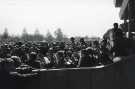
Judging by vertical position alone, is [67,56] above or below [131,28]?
below

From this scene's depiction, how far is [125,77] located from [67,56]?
14.8 ft

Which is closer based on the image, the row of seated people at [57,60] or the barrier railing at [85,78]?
the barrier railing at [85,78]

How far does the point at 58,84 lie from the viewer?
9.07m

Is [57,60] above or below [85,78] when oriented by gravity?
above

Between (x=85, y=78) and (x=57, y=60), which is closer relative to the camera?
(x=85, y=78)

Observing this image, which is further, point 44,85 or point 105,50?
point 105,50

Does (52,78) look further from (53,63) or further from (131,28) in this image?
(131,28)

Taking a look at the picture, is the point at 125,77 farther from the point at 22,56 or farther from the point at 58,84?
the point at 22,56

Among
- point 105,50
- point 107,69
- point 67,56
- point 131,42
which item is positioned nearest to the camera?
point 107,69

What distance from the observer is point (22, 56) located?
13258mm

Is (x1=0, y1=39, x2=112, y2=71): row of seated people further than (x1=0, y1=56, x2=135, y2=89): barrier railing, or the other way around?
(x1=0, y1=39, x2=112, y2=71): row of seated people

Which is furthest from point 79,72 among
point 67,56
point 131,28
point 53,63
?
point 131,28

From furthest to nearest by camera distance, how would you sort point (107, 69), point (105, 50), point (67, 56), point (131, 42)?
point (67, 56) → point (105, 50) → point (131, 42) → point (107, 69)

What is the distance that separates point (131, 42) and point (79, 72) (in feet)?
8.10
